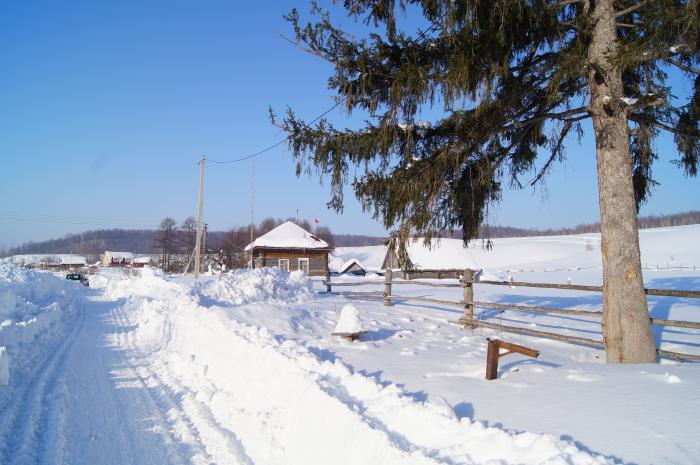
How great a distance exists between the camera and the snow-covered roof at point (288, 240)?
37.1 meters

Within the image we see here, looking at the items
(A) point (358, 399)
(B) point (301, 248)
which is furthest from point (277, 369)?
(B) point (301, 248)

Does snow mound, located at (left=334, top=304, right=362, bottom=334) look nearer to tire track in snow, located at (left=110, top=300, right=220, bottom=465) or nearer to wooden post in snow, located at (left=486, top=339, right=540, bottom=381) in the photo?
wooden post in snow, located at (left=486, top=339, right=540, bottom=381)

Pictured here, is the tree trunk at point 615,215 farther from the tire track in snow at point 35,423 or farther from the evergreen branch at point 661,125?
the tire track in snow at point 35,423

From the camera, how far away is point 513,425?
4.10 metres

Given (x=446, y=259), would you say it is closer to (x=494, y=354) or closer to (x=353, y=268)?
(x=353, y=268)

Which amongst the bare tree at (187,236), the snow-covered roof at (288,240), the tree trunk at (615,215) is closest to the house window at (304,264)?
the snow-covered roof at (288,240)

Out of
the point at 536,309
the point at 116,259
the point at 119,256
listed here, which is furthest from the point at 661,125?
the point at 119,256

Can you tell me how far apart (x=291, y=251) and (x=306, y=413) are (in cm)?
3307

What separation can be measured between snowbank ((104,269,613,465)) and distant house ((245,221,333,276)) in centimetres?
2809

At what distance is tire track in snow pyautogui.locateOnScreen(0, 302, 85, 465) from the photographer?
4.28 m

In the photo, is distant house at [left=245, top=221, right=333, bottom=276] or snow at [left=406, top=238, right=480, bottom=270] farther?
snow at [left=406, top=238, right=480, bottom=270]

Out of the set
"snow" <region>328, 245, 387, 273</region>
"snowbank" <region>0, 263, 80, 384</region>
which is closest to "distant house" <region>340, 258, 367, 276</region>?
"snow" <region>328, 245, 387, 273</region>

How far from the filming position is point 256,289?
58.0 feet

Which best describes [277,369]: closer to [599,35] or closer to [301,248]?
[599,35]
